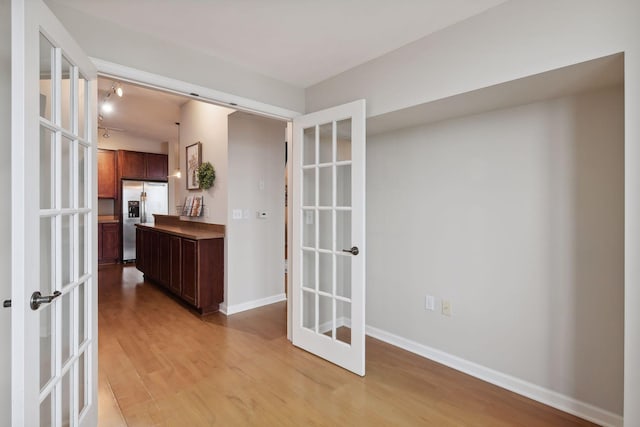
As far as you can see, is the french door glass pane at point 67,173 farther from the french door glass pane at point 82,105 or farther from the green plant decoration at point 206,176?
the green plant decoration at point 206,176

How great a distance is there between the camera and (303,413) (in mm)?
1954

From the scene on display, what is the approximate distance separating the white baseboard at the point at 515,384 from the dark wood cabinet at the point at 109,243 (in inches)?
241

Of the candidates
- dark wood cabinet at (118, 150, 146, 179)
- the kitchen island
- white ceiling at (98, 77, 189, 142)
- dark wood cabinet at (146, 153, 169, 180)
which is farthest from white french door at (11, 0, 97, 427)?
dark wood cabinet at (146, 153, 169, 180)

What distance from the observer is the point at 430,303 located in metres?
2.66

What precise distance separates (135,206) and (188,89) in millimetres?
Answer: 5494

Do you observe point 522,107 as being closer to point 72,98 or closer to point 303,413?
point 303,413

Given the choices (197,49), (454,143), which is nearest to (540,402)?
(454,143)

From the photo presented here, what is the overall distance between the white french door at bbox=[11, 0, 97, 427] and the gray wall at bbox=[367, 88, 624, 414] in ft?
7.32

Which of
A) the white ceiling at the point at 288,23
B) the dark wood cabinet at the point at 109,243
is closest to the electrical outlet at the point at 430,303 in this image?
the white ceiling at the point at 288,23

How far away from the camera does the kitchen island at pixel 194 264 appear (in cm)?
358

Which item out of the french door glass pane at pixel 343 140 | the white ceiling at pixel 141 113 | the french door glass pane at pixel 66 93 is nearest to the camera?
the french door glass pane at pixel 66 93

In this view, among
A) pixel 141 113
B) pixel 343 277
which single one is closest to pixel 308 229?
pixel 343 277

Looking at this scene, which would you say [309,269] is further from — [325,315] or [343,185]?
[343,185]

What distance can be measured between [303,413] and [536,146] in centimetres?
222
